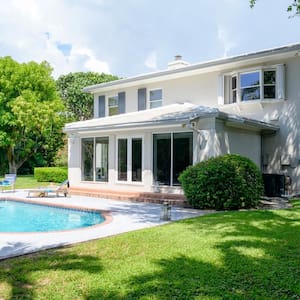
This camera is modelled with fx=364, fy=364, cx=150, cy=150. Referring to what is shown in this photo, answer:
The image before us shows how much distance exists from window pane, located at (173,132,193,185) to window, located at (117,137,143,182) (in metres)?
2.14

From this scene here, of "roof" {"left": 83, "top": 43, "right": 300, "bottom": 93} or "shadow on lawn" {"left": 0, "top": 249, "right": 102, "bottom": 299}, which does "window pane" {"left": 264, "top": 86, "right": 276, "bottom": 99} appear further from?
"shadow on lawn" {"left": 0, "top": 249, "right": 102, "bottom": 299}

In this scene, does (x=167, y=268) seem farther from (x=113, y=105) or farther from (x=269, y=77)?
(x=113, y=105)

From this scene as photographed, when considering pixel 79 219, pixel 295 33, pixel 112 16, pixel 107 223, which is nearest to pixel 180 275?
pixel 107 223

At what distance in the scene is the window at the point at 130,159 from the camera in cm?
1931

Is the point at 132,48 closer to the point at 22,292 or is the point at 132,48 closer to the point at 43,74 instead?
the point at 43,74

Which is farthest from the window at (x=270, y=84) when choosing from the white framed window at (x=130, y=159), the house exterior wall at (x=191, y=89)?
the white framed window at (x=130, y=159)

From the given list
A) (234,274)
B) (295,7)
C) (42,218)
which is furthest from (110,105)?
(234,274)

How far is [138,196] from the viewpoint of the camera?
1794cm

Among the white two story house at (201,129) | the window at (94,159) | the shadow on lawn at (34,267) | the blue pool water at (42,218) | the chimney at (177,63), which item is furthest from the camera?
the chimney at (177,63)

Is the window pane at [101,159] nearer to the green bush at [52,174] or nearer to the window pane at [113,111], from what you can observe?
the window pane at [113,111]

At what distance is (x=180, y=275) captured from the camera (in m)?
6.02

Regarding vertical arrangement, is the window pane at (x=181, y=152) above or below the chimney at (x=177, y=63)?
below

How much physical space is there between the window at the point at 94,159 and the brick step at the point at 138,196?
3.44 ft

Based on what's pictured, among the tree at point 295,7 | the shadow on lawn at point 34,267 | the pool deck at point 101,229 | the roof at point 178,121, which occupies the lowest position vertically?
the pool deck at point 101,229
